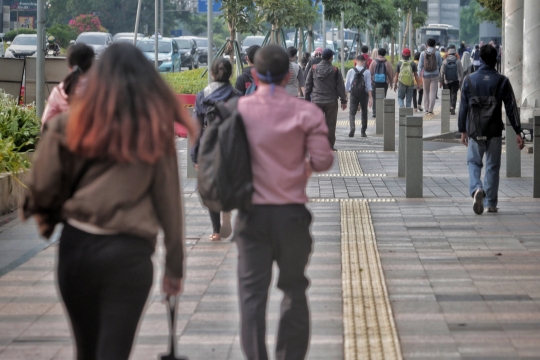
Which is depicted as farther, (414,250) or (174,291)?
(414,250)

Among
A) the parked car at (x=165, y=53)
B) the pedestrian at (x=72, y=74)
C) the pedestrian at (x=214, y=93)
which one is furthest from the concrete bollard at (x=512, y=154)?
the parked car at (x=165, y=53)

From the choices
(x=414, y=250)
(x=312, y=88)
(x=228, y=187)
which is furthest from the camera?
(x=312, y=88)

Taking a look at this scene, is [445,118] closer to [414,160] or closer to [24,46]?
[414,160]

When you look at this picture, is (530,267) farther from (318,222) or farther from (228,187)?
(228,187)

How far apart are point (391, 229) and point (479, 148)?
1.46 metres

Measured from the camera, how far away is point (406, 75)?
2398 centimetres

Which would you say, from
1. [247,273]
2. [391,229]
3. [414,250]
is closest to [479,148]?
[391,229]

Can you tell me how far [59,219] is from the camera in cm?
366

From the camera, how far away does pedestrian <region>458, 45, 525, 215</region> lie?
10086mm

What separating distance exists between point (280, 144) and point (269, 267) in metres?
0.55

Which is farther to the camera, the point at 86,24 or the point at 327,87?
the point at 86,24

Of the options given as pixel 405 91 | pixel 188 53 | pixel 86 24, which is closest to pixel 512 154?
pixel 405 91

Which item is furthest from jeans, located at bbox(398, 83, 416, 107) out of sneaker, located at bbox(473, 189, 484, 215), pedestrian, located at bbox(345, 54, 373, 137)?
sneaker, located at bbox(473, 189, 484, 215)

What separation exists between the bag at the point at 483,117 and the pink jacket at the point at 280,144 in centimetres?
571
